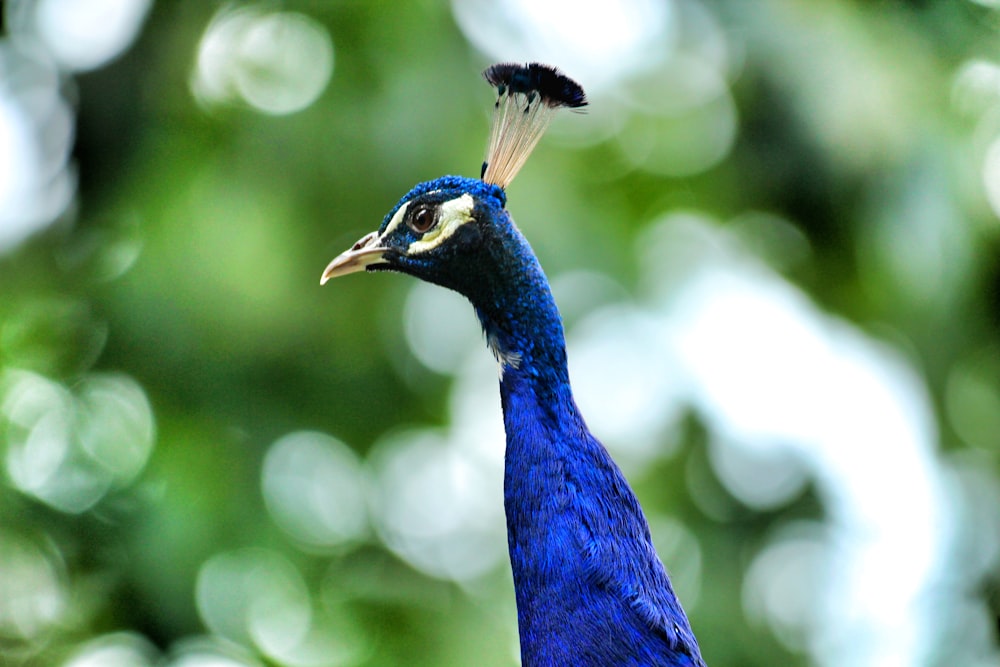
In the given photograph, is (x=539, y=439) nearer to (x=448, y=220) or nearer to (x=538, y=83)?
(x=448, y=220)

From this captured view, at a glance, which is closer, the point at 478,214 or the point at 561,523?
the point at 561,523

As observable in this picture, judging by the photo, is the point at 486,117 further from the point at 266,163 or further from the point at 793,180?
the point at 793,180

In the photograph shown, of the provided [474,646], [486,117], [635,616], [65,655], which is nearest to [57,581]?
[65,655]

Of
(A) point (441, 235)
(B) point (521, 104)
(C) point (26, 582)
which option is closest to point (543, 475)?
(A) point (441, 235)

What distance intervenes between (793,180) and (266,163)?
2199 mm

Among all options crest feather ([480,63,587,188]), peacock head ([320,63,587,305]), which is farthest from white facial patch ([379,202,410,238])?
crest feather ([480,63,587,188])

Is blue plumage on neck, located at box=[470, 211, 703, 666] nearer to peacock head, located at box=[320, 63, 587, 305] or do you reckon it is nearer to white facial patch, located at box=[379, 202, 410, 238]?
peacock head, located at box=[320, 63, 587, 305]

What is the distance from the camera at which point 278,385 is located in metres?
4.68

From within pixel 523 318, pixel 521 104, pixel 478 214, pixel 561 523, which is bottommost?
pixel 561 523

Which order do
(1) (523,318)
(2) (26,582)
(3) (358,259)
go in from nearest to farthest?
1. (1) (523,318)
2. (3) (358,259)
3. (2) (26,582)

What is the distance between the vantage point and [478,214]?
1.63 meters

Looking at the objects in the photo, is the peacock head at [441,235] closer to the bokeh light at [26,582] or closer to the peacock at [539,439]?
the peacock at [539,439]

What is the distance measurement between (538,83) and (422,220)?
0.27 meters

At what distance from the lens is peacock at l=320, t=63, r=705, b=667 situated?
4.83 ft
